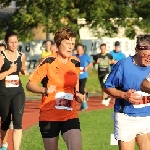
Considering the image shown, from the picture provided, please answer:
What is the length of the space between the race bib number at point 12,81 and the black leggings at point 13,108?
18 centimetres

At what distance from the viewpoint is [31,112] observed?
1959 cm

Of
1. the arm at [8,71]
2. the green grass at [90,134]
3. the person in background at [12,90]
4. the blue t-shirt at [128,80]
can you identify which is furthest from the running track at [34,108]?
the blue t-shirt at [128,80]

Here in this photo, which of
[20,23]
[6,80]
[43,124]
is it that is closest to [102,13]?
[20,23]

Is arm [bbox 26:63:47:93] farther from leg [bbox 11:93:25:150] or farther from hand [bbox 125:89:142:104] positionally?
leg [bbox 11:93:25:150]

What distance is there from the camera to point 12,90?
1085 cm

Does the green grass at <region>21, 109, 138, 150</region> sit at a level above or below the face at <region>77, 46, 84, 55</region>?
below

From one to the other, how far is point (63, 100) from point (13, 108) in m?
2.78

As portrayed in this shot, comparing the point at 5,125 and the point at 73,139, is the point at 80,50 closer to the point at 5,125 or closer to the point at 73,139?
the point at 5,125

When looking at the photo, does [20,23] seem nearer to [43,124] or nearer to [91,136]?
[91,136]

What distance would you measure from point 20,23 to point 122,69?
31158 mm

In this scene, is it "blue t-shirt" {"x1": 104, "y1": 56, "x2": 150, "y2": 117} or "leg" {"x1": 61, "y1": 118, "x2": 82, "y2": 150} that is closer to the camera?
"blue t-shirt" {"x1": 104, "y1": 56, "x2": 150, "y2": 117}

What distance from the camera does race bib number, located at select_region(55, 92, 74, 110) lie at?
811cm

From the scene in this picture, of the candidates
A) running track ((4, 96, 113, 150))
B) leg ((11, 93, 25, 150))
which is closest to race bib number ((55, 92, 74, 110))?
leg ((11, 93, 25, 150))

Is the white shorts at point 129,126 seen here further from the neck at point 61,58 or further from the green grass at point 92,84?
the green grass at point 92,84
